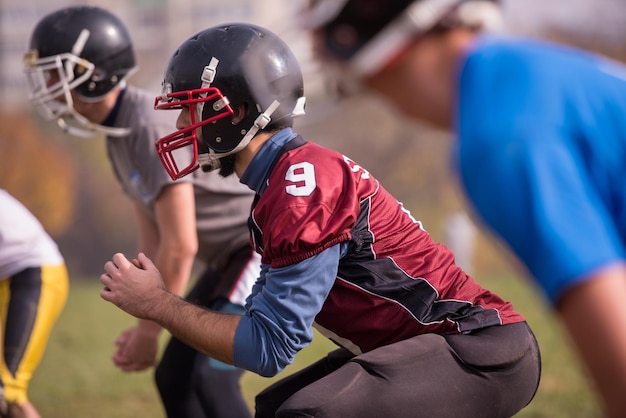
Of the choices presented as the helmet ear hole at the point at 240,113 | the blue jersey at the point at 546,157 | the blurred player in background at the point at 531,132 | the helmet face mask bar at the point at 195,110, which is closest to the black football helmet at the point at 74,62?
the helmet face mask bar at the point at 195,110

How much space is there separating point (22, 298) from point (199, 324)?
2.04 meters

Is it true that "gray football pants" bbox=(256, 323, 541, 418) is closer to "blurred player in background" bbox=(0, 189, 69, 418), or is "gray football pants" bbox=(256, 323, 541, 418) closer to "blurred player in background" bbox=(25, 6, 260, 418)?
"blurred player in background" bbox=(25, 6, 260, 418)

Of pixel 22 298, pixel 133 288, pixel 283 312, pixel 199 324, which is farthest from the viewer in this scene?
pixel 22 298

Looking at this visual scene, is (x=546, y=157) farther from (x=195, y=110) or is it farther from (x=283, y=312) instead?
(x=195, y=110)

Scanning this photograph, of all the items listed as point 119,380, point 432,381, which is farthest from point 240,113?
point 119,380

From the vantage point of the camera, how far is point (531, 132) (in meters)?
1.52

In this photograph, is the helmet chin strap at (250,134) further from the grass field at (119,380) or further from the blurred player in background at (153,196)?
the grass field at (119,380)

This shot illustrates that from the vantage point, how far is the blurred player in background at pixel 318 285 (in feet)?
8.11

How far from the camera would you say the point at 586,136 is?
5.11ft

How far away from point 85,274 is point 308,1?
14.8 meters

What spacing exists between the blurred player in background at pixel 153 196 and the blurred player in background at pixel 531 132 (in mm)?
2028

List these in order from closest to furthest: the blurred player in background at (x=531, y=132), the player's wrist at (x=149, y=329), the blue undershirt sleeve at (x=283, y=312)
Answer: the blurred player in background at (x=531, y=132), the blue undershirt sleeve at (x=283, y=312), the player's wrist at (x=149, y=329)

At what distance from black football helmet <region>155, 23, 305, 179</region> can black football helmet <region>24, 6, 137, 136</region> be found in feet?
3.95

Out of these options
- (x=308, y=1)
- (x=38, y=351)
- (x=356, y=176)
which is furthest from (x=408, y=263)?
(x=38, y=351)
